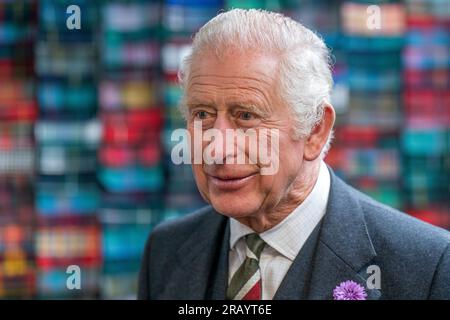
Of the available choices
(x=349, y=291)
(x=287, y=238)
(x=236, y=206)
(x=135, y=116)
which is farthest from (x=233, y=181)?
(x=135, y=116)

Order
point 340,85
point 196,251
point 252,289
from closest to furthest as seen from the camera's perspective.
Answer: point 252,289 < point 196,251 < point 340,85

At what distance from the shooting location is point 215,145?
3.96 ft

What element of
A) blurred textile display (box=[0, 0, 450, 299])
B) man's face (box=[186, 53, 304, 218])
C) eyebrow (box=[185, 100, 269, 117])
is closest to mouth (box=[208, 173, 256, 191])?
man's face (box=[186, 53, 304, 218])

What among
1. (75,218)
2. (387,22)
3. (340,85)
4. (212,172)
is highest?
(387,22)

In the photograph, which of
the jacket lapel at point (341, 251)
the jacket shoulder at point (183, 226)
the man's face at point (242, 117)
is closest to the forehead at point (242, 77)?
the man's face at point (242, 117)

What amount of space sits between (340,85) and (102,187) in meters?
0.78

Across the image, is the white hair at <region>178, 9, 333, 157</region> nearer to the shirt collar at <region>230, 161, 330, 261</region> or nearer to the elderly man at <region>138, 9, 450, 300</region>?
the elderly man at <region>138, 9, 450, 300</region>

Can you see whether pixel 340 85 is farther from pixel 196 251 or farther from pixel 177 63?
pixel 196 251

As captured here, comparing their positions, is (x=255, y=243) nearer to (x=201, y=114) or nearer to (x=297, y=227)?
(x=297, y=227)

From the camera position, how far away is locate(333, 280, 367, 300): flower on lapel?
1221 millimetres

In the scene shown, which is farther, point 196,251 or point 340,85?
point 340,85

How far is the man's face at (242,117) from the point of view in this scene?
3.92 ft
